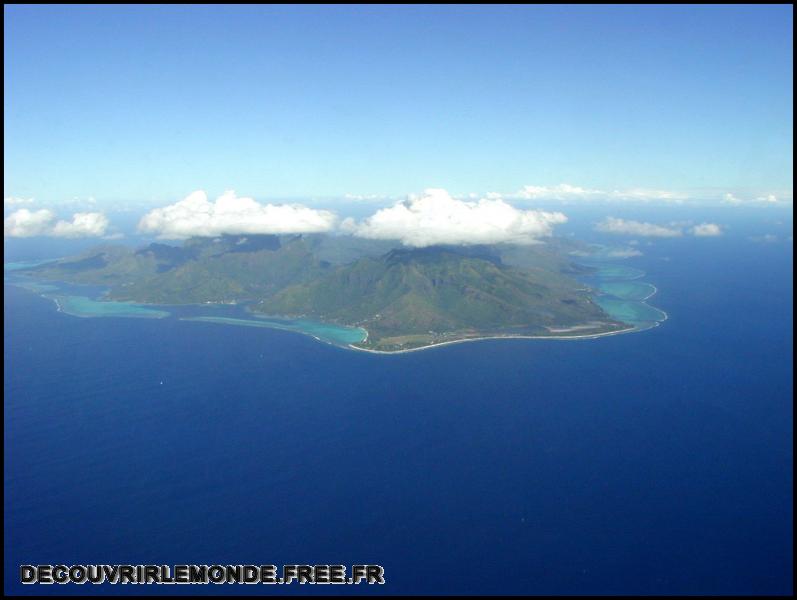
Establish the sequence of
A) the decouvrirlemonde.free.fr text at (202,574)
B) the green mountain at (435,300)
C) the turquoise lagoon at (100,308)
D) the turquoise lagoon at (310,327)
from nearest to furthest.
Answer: the decouvrirlemonde.free.fr text at (202,574) < the turquoise lagoon at (310,327) < the green mountain at (435,300) < the turquoise lagoon at (100,308)

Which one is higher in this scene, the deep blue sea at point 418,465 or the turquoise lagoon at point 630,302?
the turquoise lagoon at point 630,302

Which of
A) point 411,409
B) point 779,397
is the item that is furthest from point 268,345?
point 779,397

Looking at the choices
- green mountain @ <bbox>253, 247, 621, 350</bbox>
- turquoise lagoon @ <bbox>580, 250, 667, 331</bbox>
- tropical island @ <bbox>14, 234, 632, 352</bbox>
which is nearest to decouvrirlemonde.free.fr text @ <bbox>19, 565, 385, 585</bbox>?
tropical island @ <bbox>14, 234, 632, 352</bbox>

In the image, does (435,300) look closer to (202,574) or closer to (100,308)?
(100,308)

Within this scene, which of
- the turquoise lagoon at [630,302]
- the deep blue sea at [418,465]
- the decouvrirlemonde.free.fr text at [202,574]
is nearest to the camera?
the decouvrirlemonde.free.fr text at [202,574]

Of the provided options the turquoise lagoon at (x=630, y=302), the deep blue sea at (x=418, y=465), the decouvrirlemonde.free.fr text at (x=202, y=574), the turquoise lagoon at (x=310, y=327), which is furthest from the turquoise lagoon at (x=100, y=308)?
the turquoise lagoon at (x=630, y=302)

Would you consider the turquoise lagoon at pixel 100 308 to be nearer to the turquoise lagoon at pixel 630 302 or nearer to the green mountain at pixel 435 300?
the green mountain at pixel 435 300

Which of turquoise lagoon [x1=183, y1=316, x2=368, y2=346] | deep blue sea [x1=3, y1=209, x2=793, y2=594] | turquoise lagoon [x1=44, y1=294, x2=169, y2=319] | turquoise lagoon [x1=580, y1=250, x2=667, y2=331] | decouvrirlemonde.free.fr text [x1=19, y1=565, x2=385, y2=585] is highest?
turquoise lagoon [x1=580, y1=250, x2=667, y2=331]

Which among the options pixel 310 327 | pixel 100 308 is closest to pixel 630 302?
pixel 310 327

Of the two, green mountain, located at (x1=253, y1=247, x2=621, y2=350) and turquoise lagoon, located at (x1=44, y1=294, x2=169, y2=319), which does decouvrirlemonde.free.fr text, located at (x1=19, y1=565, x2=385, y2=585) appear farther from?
turquoise lagoon, located at (x1=44, y1=294, x2=169, y2=319)

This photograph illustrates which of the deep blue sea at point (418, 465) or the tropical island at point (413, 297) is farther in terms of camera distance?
the tropical island at point (413, 297)
